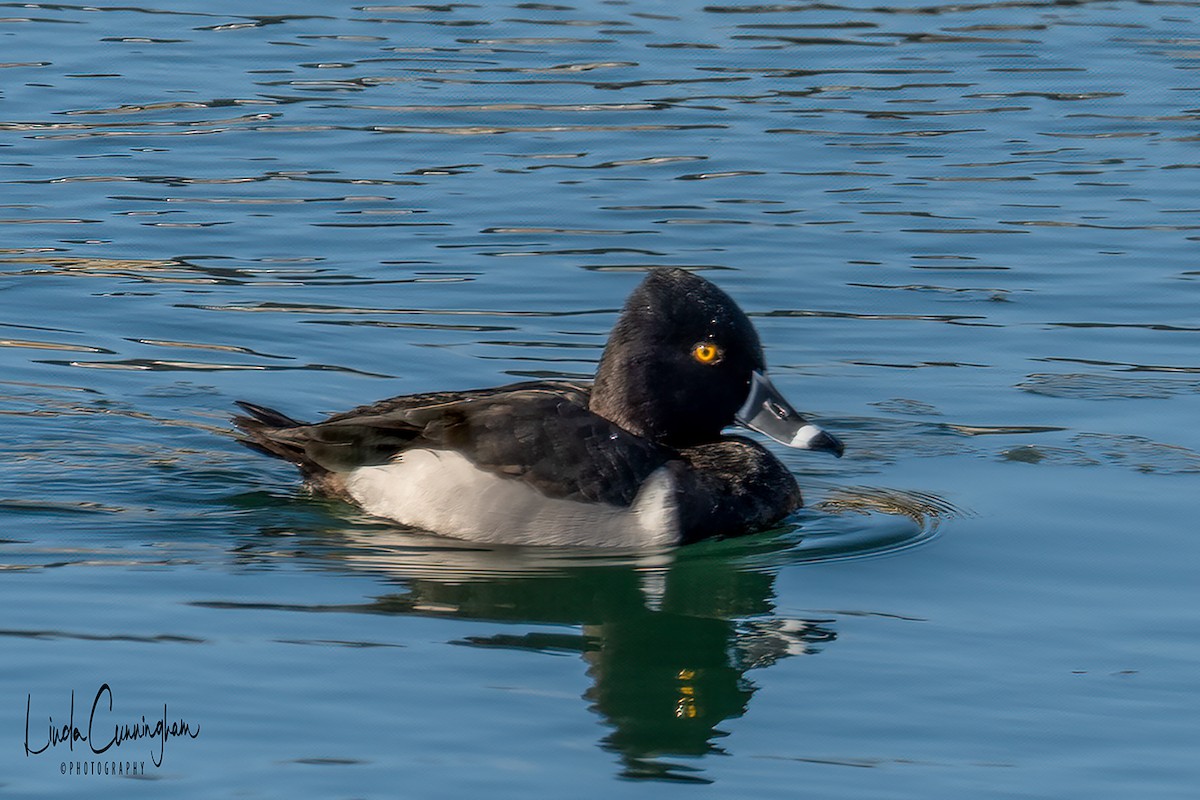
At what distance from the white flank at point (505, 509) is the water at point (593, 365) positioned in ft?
0.41

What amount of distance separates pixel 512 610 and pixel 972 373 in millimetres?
3737

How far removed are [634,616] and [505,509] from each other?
3.23ft

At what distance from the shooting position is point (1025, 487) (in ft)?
30.6

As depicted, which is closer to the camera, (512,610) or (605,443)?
(512,610)

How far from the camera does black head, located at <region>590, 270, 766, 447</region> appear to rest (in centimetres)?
895

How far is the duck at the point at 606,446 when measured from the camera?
8.61 metres

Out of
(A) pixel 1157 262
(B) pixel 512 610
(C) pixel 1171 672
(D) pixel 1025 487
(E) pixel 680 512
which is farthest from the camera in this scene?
(A) pixel 1157 262

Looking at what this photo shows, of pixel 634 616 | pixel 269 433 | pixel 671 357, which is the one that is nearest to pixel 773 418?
pixel 671 357

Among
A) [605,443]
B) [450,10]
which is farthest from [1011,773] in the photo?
[450,10]

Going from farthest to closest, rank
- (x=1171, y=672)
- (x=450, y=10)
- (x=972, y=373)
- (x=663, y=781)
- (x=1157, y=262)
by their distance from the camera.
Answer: (x=450, y=10), (x=1157, y=262), (x=972, y=373), (x=1171, y=672), (x=663, y=781)

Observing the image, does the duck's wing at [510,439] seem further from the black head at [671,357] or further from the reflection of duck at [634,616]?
the reflection of duck at [634,616]

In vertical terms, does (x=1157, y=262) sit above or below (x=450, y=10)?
below

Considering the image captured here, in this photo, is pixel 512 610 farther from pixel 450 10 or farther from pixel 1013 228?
pixel 450 10

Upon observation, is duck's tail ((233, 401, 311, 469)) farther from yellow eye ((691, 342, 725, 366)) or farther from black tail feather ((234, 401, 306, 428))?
yellow eye ((691, 342, 725, 366))
